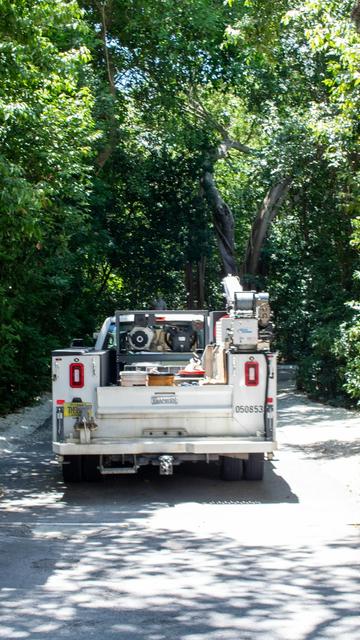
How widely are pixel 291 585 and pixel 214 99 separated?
98.5ft

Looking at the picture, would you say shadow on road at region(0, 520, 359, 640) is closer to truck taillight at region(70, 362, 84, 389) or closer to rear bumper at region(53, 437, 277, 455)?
rear bumper at region(53, 437, 277, 455)

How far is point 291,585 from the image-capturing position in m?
6.65

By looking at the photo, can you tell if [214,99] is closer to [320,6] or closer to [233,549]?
[320,6]

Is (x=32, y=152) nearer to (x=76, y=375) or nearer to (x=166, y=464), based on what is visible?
(x=76, y=375)

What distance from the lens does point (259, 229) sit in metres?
31.6

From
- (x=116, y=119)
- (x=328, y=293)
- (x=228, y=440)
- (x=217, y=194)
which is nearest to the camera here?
(x=228, y=440)

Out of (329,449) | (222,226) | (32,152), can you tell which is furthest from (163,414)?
(222,226)

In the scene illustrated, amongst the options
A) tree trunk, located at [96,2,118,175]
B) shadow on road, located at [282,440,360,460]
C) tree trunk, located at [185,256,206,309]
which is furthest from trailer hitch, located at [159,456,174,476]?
tree trunk, located at [185,256,206,309]

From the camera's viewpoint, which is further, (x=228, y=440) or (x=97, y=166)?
(x=97, y=166)

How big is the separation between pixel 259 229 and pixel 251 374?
21.1m

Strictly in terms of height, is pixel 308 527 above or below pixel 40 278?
below

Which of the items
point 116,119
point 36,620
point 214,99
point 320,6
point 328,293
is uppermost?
point 214,99

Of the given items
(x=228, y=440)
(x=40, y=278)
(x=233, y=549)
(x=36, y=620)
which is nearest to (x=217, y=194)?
(x=40, y=278)

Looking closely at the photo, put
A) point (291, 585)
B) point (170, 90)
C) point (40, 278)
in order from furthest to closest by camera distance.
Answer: point (170, 90), point (40, 278), point (291, 585)
